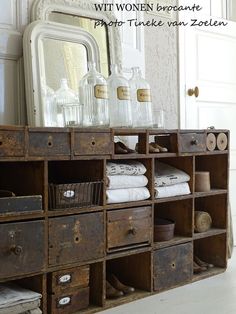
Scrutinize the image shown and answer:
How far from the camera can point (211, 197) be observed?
3.26 meters

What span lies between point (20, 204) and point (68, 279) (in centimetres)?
50

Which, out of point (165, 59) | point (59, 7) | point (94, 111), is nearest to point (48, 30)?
point (59, 7)

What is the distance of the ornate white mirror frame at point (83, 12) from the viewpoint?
272 centimetres

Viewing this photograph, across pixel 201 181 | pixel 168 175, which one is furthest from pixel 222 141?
pixel 168 175

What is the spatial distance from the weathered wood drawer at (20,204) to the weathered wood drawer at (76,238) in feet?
0.42

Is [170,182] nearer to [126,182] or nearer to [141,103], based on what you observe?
[126,182]

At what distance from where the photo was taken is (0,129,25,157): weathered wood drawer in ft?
6.72

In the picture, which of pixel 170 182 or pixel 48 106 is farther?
pixel 170 182

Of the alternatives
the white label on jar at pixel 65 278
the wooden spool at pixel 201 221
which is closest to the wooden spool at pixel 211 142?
the wooden spool at pixel 201 221

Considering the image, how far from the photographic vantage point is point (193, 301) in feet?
8.50

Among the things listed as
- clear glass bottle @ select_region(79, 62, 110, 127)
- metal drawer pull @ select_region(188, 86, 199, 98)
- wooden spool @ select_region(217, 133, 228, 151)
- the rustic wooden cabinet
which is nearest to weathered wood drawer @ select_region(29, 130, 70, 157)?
the rustic wooden cabinet

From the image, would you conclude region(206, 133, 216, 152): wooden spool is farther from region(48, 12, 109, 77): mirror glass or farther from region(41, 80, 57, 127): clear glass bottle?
region(41, 80, 57, 127): clear glass bottle

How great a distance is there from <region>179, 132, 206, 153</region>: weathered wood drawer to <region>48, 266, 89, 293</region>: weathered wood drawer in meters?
0.92

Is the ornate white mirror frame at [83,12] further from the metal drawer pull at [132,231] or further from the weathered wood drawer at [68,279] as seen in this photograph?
the weathered wood drawer at [68,279]
